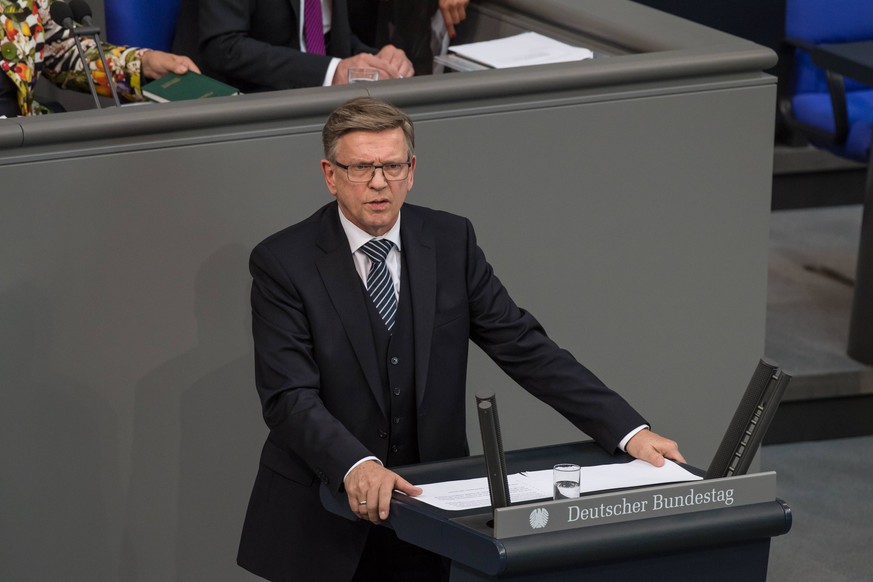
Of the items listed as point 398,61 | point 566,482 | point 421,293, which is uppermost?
point 398,61

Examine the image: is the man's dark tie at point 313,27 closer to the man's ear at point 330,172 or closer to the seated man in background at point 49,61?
the seated man in background at point 49,61

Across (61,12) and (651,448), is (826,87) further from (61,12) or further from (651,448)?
(651,448)

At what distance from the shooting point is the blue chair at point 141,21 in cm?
434

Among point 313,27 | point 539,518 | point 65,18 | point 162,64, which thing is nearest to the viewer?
point 539,518

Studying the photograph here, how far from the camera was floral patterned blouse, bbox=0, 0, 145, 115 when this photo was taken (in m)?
→ 3.75

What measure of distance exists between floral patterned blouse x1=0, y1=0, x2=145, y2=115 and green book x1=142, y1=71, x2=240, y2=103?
0.22 metres

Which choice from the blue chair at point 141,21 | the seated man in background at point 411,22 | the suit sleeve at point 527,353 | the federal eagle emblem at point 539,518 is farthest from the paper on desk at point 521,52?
the federal eagle emblem at point 539,518

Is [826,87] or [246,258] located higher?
[246,258]

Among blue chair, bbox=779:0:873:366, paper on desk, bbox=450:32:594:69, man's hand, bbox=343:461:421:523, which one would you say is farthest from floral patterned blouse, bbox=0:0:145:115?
blue chair, bbox=779:0:873:366

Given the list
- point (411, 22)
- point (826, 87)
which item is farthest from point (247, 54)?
point (826, 87)

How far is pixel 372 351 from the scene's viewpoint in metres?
2.65

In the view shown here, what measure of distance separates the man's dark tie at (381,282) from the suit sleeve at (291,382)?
0.14 metres

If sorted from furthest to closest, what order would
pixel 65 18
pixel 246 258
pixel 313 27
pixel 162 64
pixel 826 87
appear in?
pixel 826 87
pixel 313 27
pixel 162 64
pixel 65 18
pixel 246 258

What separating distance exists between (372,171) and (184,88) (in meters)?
1.29
